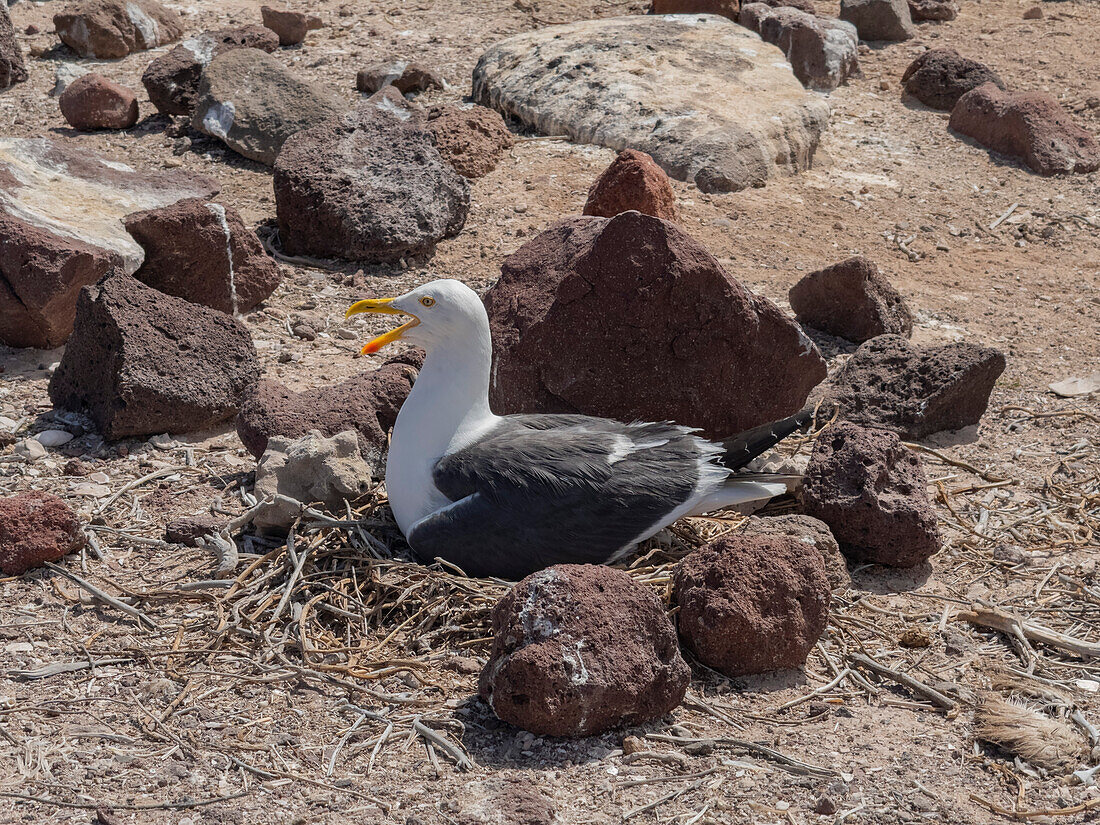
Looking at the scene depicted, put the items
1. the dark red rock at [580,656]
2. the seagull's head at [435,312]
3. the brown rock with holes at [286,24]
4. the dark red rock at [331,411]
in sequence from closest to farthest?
the dark red rock at [580,656]
the seagull's head at [435,312]
the dark red rock at [331,411]
the brown rock with holes at [286,24]

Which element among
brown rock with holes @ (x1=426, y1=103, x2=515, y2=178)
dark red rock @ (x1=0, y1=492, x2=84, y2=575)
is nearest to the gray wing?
dark red rock @ (x1=0, y1=492, x2=84, y2=575)

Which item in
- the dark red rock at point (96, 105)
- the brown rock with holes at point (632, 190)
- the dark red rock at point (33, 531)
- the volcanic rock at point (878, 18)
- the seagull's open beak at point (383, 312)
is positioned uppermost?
the volcanic rock at point (878, 18)

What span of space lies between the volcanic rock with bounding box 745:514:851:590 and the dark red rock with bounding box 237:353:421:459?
5.88 feet

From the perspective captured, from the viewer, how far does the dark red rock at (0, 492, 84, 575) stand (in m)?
4.73

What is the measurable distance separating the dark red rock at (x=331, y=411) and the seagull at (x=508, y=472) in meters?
0.68

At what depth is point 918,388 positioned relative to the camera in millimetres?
6273

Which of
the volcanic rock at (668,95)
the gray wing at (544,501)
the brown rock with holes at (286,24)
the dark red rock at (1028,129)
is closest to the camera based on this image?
the gray wing at (544,501)

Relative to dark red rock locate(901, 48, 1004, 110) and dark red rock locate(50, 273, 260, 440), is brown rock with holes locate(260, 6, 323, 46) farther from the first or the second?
dark red rock locate(50, 273, 260, 440)

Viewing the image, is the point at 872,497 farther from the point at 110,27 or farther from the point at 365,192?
the point at 110,27

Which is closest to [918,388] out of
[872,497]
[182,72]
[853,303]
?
[853,303]

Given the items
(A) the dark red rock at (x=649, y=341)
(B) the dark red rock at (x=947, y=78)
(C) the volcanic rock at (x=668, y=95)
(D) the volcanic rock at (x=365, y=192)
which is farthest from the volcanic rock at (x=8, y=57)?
(B) the dark red rock at (x=947, y=78)

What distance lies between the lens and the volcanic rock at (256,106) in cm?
923

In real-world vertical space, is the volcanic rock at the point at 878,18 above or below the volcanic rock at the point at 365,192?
above

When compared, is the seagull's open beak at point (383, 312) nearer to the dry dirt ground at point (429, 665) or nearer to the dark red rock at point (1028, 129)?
the dry dirt ground at point (429, 665)
